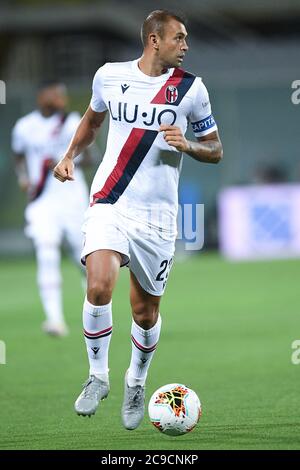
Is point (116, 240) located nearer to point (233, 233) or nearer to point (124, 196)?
point (124, 196)

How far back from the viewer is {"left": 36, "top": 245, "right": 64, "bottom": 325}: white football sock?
12.6 metres

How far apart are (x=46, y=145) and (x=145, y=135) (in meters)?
6.01

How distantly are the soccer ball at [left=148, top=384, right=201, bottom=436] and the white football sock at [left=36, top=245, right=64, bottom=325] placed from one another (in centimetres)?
572

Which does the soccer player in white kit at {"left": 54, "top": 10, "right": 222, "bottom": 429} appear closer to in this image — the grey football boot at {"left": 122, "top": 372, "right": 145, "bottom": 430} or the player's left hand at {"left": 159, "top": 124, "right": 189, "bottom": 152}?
the grey football boot at {"left": 122, "top": 372, "right": 145, "bottom": 430}

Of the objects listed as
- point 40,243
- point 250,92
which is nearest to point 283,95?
point 250,92

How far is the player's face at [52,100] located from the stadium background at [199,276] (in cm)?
237

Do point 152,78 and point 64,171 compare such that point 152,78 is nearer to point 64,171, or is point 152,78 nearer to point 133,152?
point 133,152

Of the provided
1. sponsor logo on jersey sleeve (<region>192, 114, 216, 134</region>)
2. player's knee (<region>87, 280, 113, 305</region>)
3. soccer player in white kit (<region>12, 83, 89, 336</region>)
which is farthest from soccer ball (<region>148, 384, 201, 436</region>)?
soccer player in white kit (<region>12, 83, 89, 336</region>)

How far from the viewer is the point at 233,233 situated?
76.0ft

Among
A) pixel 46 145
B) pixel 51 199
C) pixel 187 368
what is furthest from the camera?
pixel 46 145

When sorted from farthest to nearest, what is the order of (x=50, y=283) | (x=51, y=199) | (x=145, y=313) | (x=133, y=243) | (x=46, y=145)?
(x=46, y=145)
(x=51, y=199)
(x=50, y=283)
(x=145, y=313)
(x=133, y=243)

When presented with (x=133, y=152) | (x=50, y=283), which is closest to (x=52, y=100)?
(x=50, y=283)

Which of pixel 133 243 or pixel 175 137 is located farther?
pixel 133 243

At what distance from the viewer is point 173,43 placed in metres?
7.08
